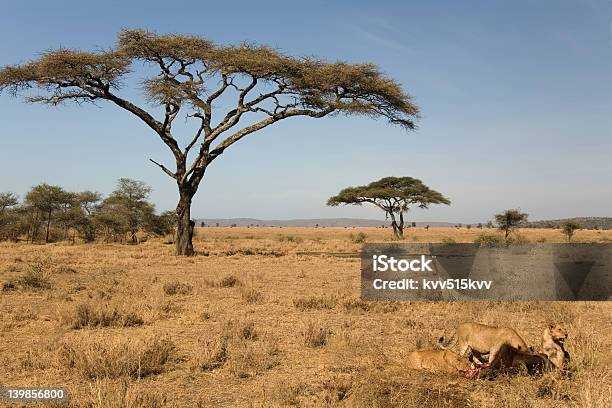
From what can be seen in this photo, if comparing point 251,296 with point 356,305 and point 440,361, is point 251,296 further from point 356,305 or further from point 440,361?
point 440,361

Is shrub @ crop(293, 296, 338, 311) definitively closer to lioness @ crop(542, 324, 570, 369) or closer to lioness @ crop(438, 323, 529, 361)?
lioness @ crop(438, 323, 529, 361)

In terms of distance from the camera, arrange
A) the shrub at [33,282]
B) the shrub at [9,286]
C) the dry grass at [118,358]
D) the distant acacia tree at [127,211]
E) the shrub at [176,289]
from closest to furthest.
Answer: the dry grass at [118,358] < the shrub at [176,289] < the shrub at [9,286] < the shrub at [33,282] < the distant acacia tree at [127,211]

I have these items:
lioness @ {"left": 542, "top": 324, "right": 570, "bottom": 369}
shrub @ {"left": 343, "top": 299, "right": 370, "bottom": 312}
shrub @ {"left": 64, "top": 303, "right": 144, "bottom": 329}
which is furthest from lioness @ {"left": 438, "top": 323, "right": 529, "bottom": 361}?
shrub @ {"left": 64, "top": 303, "right": 144, "bottom": 329}

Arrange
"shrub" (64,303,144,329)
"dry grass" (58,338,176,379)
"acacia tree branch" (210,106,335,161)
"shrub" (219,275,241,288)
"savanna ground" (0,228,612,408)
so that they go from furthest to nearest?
"acacia tree branch" (210,106,335,161), "shrub" (219,275,241,288), "shrub" (64,303,144,329), "dry grass" (58,338,176,379), "savanna ground" (0,228,612,408)

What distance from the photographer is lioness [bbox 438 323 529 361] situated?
17.0 ft

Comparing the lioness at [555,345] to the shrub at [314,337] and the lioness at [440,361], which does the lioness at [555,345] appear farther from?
the shrub at [314,337]

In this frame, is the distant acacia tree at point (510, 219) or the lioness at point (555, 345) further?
the distant acacia tree at point (510, 219)

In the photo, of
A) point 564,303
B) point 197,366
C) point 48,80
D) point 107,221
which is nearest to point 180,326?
point 197,366

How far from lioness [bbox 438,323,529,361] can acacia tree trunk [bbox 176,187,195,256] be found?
1906 cm

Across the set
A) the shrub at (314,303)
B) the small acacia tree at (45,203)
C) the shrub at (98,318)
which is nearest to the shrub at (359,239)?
the small acacia tree at (45,203)

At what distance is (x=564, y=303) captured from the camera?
10.8m

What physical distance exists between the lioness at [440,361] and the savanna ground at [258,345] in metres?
0.13

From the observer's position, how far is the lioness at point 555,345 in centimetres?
526

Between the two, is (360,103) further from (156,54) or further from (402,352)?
(402,352)
